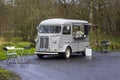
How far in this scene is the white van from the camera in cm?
2688

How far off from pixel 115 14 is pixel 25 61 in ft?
86.4

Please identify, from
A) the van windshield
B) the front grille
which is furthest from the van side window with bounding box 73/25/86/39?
the front grille

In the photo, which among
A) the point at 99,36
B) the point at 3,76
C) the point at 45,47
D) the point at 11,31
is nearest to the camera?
the point at 3,76

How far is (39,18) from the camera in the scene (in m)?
45.3

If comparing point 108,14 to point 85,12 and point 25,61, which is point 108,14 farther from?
point 25,61

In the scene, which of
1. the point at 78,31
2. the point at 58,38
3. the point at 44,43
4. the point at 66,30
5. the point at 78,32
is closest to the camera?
the point at 58,38

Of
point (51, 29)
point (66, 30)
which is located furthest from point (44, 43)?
point (66, 30)

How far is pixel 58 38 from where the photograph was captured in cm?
2689

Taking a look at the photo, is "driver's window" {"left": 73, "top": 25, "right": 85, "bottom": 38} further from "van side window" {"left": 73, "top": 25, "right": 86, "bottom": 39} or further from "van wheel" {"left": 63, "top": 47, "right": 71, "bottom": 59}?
"van wheel" {"left": 63, "top": 47, "right": 71, "bottom": 59}

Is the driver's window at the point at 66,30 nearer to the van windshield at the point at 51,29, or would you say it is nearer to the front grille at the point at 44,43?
the van windshield at the point at 51,29

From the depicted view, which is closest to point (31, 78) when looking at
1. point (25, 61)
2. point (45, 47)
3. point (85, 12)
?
point (25, 61)

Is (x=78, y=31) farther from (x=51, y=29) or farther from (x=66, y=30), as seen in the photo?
(x=51, y=29)

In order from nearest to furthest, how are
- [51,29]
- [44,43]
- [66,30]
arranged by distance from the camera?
[44,43]
[51,29]
[66,30]

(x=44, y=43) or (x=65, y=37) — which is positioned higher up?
(x=65, y=37)
